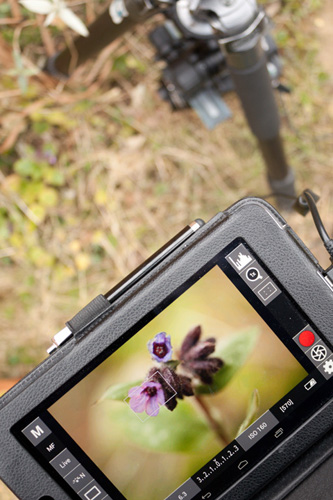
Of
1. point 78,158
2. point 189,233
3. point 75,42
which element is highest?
point 75,42

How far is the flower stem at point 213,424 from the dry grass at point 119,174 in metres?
0.76

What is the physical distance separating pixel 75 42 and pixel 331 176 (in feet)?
2.66

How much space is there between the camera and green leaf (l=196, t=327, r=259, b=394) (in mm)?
781

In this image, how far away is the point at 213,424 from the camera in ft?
2.60

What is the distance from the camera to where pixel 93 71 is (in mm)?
1495

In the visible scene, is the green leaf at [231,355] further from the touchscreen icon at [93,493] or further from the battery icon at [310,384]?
the touchscreen icon at [93,493]

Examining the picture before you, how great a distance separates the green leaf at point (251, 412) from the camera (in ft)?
2.58

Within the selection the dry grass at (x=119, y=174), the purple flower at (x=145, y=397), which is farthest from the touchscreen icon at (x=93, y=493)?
the dry grass at (x=119, y=174)

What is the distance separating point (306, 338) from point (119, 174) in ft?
2.95

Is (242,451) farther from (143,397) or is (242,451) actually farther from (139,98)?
(139,98)

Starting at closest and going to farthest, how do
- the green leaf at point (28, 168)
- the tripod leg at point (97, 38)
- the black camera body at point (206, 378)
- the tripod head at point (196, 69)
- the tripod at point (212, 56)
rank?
the black camera body at point (206, 378)
the tripod at point (212, 56)
the tripod leg at point (97, 38)
the tripod head at point (196, 69)
the green leaf at point (28, 168)

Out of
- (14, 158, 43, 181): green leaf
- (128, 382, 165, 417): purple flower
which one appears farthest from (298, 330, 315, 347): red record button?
(14, 158, 43, 181): green leaf

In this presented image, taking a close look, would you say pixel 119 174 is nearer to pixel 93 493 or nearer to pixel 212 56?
pixel 212 56

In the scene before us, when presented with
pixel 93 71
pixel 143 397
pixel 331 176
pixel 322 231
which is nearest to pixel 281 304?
pixel 322 231
